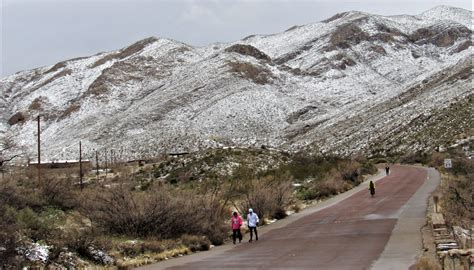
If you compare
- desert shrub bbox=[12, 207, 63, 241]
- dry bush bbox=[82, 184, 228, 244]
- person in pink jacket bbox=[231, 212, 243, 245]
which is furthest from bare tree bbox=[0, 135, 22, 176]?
person in pink jacket bbox=[231, 212, 243, 245]

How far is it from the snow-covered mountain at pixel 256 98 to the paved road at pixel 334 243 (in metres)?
58.4

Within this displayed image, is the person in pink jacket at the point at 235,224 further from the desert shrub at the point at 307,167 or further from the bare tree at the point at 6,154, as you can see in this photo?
the desert shrub at the point at 307,167

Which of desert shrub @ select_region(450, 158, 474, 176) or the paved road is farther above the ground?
desert shrub @ select_region(450, 158, 474, 176)

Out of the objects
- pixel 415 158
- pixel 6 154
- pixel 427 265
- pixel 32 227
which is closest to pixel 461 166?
pixel 415 158

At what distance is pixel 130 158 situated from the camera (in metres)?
107

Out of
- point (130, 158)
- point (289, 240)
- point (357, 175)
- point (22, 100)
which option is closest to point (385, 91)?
point (130, 158)

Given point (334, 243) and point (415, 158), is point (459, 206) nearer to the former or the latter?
point (334, 243)

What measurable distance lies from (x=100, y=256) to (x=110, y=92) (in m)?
136

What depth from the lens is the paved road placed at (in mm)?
16438

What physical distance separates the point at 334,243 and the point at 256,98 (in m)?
113

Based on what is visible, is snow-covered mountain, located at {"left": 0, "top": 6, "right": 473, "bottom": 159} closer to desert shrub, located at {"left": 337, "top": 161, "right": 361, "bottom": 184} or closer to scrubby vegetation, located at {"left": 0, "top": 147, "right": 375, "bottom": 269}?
desert shrub, located at {"left": 337, "top": 161, "right": 361, "bottom": 184}

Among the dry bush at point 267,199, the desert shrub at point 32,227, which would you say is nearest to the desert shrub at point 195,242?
the desert shrub at point 32,227

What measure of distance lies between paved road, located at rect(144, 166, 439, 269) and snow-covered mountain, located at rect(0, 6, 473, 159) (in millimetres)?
58366

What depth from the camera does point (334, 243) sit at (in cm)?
2047
